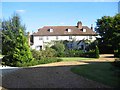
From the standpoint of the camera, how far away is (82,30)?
200ft

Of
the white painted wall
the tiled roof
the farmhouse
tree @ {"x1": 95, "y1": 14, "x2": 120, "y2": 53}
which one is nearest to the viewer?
tree @ {"x1": 95, "y1": 14, "x2": 120, "y2": 53}

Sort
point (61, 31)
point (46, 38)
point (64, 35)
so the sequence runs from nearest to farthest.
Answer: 1. point (64, 35)
2. point (46, 38)
3. point (61, 31)

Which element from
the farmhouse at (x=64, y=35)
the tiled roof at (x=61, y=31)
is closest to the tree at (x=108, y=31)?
the farmhouse at (x=64, y=35)

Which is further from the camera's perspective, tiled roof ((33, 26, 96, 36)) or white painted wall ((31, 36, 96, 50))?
tiled roof ((33, 26, 96, 36))

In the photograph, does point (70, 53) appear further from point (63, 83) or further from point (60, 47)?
point (63, 83)

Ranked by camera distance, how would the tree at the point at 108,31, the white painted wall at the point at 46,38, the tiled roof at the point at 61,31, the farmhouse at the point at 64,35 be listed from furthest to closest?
the tiled roof at the point at 61,31 → the white painted wall at the point at 46,38 → the farmhouse at the point at 64,35 → the tree at the point at 108,31

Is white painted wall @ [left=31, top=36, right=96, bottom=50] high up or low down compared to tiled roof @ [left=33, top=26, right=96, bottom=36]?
down

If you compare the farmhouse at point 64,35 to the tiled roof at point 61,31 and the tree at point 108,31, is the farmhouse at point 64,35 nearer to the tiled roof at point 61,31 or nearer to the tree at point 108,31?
the tiled roof at point 61,31

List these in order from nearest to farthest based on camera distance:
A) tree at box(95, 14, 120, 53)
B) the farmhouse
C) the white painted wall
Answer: tree at box(95, 14, 120, 53) → the farmhouse → the white painted wall

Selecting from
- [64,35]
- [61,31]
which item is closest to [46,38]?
[61,31]

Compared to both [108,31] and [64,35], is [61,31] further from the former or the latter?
[108,31]

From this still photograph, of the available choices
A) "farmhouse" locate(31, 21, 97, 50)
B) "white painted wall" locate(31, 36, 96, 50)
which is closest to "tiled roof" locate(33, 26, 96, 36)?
"farmhouse" locate(31, 21, 97, 50)

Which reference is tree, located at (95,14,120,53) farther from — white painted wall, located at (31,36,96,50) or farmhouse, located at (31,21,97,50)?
white painted wall, located at (31,36,96,50)

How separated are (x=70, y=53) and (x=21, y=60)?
61.1 ft
